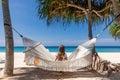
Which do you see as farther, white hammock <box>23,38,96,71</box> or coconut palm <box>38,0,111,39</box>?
coconut palm <box>38,0,111,39</box>

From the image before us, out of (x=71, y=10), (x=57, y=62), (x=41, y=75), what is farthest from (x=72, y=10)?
(x=57, y=62)

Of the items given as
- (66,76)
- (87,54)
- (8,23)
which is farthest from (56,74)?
(8,23)

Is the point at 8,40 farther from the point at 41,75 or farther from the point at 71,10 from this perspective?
the point at 71,10

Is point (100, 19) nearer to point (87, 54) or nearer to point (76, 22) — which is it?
point (76, 22)

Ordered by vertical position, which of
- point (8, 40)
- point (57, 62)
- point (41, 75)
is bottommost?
point (41, 75)

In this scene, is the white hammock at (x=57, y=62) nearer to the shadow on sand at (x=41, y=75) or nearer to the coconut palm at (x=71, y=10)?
the shadow on sand at (x=41, y=75)

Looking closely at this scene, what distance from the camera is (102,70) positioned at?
7.70m

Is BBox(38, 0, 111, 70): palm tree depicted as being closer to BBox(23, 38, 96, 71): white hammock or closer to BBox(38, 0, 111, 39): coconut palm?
BBox(38, 0, 111, 39): coconut palm

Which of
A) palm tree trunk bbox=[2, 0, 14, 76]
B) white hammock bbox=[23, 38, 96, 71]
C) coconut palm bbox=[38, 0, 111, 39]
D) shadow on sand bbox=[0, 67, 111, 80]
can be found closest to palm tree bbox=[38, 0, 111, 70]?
coconut palm bbox=[38, 0, 111, 39]

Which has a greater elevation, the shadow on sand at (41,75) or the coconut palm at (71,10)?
the coconut palm at (71,10)

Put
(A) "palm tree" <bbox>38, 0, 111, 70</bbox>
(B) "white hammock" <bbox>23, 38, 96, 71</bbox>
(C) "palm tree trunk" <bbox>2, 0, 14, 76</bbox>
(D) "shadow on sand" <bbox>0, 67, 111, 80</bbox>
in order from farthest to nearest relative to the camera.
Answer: (A) "palm tree" <bbox>38, 0, 111, 70</bbox>, (C) "palm tree trunk" <bbox>2, 0, 14, 76</bbox>, (D) "shadow on sand" <bbox>0, 67, 111, 80</bbox>, (B) "white hammock" <bbox>23, 38, 96, 71</bbox>

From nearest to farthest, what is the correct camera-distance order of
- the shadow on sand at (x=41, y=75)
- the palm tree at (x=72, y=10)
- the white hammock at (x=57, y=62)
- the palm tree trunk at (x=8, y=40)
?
the white hammock at (x=57, y=62), the shadow on sand at (x=41, y=75), the palm tree trunk at (x=8, y=40), the palm tree at (x=72, y=10)

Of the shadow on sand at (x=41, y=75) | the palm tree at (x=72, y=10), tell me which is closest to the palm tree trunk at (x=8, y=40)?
the shadow on sand at (x=41, y=75)

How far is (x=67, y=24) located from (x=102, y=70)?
2782mm
